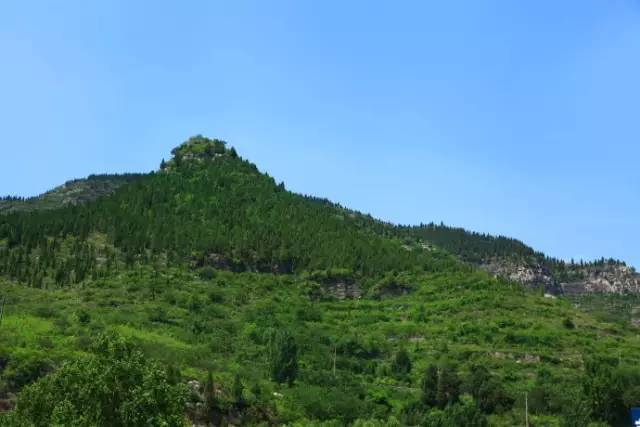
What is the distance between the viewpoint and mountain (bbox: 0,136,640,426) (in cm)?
5572

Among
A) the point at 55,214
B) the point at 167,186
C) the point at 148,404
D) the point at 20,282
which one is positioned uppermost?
the point at 167,186

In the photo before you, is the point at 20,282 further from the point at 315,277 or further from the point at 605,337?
the point at 605,337

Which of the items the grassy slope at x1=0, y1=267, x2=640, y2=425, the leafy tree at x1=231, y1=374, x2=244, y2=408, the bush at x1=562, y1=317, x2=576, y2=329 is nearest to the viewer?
the leafy tree at x1=231, y1=374, x2=244, y2=408

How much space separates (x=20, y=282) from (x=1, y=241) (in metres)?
20.8

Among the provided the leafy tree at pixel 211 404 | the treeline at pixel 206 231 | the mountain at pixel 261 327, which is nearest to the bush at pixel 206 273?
the mountain at pixel 261 327

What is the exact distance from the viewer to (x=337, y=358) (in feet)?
288

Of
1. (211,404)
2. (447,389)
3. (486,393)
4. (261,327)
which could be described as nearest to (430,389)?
(447,389)

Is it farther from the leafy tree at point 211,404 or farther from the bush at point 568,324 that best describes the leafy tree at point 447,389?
the bush at point 568,324

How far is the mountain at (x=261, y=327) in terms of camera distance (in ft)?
183

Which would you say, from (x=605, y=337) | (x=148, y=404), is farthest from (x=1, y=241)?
(x=148, y=404)

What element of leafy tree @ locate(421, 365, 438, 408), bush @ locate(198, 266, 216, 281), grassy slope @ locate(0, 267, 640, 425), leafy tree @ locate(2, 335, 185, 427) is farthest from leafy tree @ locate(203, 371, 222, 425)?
bush @ locate(198, 266, 216, 281)

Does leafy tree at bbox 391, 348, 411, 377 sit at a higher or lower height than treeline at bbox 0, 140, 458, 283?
lower

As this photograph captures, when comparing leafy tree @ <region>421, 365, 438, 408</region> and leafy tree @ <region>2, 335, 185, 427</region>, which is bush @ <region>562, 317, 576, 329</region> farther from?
leafy tree @ <region>2, 335, 185, 427</region>

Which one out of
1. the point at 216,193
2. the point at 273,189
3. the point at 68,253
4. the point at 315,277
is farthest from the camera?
the point at 273,189
